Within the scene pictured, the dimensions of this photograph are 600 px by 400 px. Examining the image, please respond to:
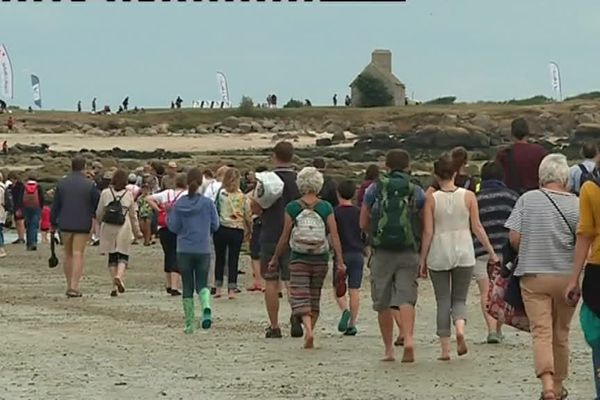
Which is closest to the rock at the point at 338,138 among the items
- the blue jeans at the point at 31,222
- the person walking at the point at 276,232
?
the blue jeans at the point at 31,222

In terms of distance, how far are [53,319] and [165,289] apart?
400 cm

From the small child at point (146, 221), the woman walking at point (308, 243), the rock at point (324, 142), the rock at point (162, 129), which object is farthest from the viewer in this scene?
the rock at point (162, 129)

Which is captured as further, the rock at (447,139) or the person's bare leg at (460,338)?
the rock at (447,139)

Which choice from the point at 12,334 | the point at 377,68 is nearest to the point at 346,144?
the point at 377,68

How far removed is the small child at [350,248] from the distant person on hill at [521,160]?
5.86ft

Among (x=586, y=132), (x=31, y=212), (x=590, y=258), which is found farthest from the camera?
(x=586, y=132)

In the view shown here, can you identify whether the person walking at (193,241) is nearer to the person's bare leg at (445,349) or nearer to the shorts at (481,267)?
the shorts at (481,267)

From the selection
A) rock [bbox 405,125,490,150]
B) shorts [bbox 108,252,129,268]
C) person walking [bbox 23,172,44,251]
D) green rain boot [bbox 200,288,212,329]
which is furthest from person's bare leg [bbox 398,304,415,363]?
rock [bbox 405,125,490,150]

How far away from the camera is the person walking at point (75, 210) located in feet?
61.6

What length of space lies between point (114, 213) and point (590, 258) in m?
10.6

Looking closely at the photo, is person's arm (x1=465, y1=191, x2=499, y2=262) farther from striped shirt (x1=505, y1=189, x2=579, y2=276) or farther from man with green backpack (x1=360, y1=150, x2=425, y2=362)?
striped shirt (x1=505, y1=189, x2=579, y2=276)

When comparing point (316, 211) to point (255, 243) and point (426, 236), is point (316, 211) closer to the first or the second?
point (426, 236)

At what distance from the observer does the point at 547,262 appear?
9992mm

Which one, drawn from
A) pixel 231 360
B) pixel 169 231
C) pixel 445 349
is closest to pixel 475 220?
pixel 445 349
